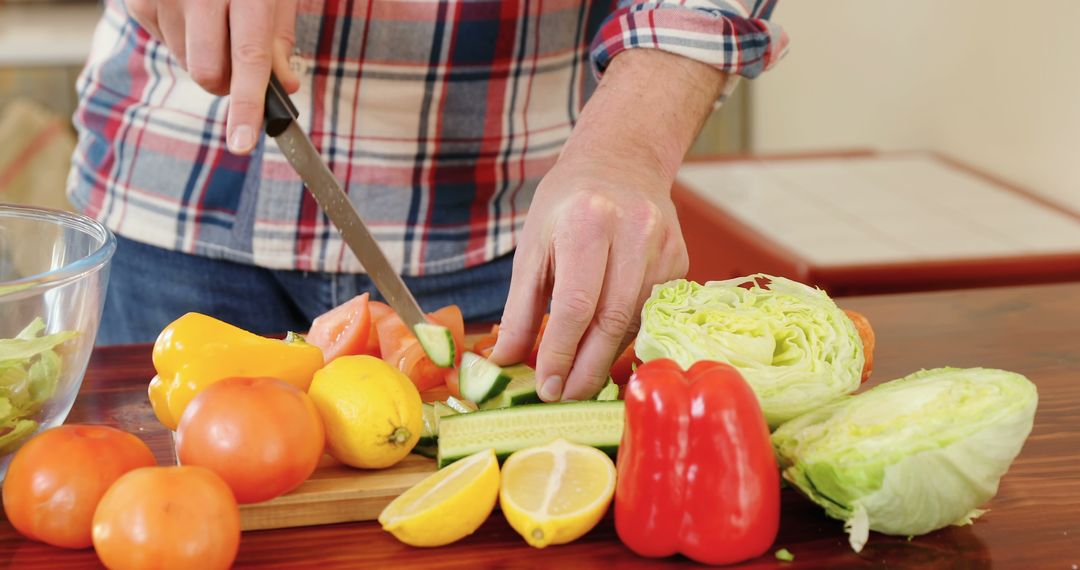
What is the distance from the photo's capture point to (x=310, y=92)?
5.18 ft

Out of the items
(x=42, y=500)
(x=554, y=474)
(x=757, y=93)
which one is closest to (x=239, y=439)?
(x=42, y=500)

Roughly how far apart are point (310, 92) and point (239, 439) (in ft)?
2.42

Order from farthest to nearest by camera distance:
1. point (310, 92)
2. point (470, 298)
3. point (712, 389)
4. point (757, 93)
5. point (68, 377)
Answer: point (757, 93), point (470, 298), point (310, 92), point (68, 377), point (712, 389)

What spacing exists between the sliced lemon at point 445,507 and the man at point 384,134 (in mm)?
456

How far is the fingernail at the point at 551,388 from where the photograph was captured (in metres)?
1.15

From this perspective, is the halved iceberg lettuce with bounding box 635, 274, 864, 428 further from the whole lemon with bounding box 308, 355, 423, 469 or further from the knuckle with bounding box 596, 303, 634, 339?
the whole lemon with bounding box 308, 355, 423, 469

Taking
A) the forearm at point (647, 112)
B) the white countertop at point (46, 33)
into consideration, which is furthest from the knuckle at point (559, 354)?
the white countertop at point (46, 33)

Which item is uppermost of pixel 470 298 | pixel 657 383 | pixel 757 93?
pixel 657 383

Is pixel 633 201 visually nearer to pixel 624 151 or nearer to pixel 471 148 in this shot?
pixel 624 151

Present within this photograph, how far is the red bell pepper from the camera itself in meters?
0.92

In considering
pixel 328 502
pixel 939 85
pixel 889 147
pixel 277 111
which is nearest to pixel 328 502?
pixel 328 502

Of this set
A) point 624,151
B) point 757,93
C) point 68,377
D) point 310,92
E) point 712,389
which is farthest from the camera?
point 757,93

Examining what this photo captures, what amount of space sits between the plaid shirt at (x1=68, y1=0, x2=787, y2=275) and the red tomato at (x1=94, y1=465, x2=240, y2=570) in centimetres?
75

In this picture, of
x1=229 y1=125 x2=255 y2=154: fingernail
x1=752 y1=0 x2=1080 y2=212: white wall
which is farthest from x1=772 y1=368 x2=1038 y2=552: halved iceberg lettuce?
x1=752 y1=0 x2=1080 y2=212: white wall
